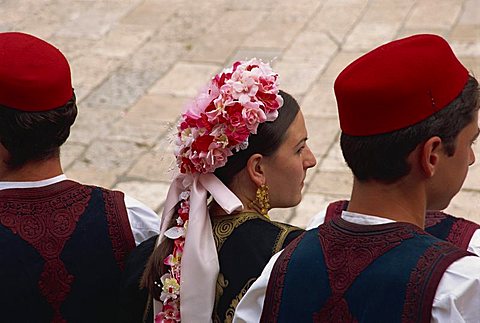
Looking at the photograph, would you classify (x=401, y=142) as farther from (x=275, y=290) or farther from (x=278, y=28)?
(x=278, y=28)

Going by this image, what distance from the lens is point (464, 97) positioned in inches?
81.6

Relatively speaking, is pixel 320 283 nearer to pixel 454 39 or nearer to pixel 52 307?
pixel 52 307

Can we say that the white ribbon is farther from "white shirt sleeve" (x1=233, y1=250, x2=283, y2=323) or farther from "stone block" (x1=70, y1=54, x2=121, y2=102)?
"stone block" (x1=70, y1=54, x2=121, y2=102)

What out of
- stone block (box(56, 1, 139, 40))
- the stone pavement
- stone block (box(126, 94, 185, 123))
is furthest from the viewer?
stone block (box(56, 1, 139, 40))

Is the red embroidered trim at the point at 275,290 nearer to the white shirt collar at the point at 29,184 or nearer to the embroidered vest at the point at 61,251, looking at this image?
the embroidered vest at the point at 61,251

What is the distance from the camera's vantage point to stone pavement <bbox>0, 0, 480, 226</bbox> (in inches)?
242

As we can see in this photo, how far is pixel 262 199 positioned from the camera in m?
2.63

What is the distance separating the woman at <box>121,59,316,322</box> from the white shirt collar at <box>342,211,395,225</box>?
39 cm

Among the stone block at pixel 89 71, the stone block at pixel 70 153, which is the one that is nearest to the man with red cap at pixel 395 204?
the stone block at pixel 70 153

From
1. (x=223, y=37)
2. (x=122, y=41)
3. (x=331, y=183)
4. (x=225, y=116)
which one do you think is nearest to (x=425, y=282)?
(x=225, y=116)

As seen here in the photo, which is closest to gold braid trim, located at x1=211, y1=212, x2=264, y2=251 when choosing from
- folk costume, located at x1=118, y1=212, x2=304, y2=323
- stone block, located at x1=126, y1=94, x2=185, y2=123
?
folk costume, located at x1=118, y1=212, x2=304, y2=323

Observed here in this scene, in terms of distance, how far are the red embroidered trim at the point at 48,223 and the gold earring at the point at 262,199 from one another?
500mm

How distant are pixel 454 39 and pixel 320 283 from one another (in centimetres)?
589

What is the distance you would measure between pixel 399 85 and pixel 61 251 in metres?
1.11
